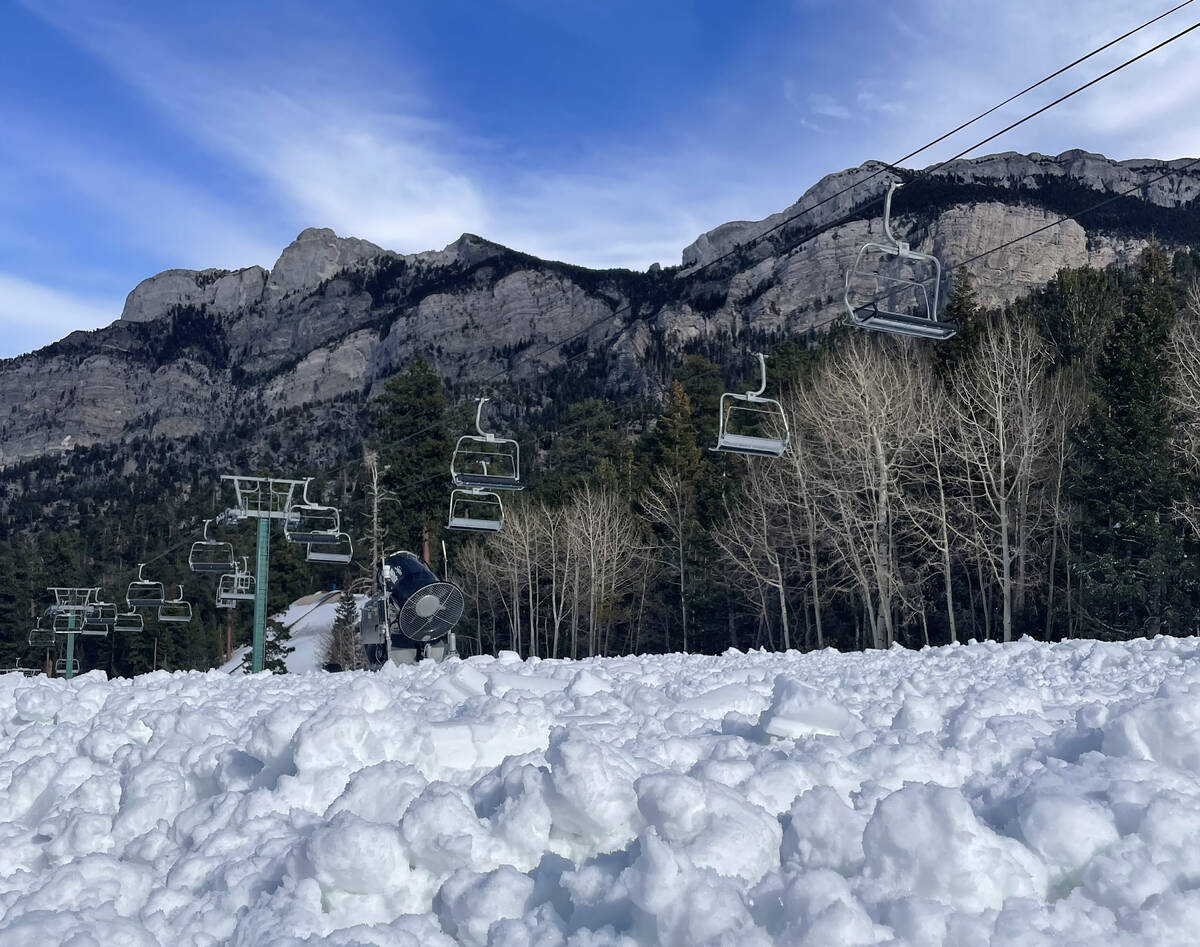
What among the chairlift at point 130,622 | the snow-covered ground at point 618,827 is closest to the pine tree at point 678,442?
the chairlift at point 130,622

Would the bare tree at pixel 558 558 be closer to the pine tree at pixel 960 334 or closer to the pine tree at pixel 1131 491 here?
the pine tree at pixel 960 334

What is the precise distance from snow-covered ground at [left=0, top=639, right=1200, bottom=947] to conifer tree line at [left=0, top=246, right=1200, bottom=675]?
20.0 m

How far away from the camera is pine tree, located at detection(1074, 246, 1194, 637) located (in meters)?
28.9

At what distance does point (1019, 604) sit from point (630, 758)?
31.5 meters

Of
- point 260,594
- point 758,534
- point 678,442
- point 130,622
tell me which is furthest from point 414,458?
point 130,622

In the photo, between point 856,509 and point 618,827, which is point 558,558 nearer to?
point 856,509

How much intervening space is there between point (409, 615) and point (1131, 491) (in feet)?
71.6

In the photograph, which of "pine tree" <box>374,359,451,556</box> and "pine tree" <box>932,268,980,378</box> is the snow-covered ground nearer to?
"pine tree" <box>932,268,980,378</box>

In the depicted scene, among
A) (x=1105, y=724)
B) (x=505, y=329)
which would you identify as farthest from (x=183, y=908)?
(x=505, y=329)

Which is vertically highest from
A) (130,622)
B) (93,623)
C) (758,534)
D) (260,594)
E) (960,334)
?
(960,334)

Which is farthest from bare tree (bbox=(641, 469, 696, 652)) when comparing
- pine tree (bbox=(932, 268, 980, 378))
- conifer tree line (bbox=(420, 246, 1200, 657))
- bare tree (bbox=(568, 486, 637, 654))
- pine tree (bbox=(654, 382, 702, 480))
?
pine tree (bbox=(932, 268, 980, 378))

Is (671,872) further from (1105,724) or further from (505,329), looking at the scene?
(505,329)

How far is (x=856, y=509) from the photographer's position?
117 feet

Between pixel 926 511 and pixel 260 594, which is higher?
pixel 926 511
